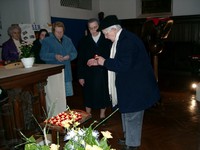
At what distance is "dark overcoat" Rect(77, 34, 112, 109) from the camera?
2756 mm

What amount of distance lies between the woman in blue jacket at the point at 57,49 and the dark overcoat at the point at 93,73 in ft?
0.59

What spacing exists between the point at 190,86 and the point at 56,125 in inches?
163

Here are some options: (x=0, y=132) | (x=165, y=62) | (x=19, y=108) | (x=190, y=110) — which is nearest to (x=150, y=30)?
(x=190, y=110)

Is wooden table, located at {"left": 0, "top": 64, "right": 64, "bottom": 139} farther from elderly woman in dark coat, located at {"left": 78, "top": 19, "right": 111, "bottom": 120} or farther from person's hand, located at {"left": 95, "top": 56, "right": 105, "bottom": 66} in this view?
person's hand, located at {"left": 95, "top": 56, "right": 105, "bottom": 66}

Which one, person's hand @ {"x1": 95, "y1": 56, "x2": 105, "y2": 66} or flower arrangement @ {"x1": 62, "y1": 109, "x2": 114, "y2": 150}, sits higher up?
person's hand @ {"x1": 95, "y1": 56, "x2": 105, "y2": 66}

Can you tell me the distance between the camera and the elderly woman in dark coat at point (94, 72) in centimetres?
275

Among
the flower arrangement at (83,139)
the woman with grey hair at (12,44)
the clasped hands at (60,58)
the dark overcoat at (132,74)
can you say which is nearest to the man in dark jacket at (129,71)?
the dark overcoat at (132,74)

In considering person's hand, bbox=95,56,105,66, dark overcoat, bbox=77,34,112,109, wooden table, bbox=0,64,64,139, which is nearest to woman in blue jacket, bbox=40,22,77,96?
dark overcoat, bbox=77,34,112,109

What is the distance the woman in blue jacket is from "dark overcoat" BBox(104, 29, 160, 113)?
1.09m

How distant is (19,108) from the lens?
7.47 ft

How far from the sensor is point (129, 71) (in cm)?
193

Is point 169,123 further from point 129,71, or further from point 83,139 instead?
point 83,139

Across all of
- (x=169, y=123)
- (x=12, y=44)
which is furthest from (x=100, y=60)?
(x=12, y=44)

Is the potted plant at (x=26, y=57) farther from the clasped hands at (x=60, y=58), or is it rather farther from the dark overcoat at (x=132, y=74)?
the dark overcoat at (x=132, y=74)
